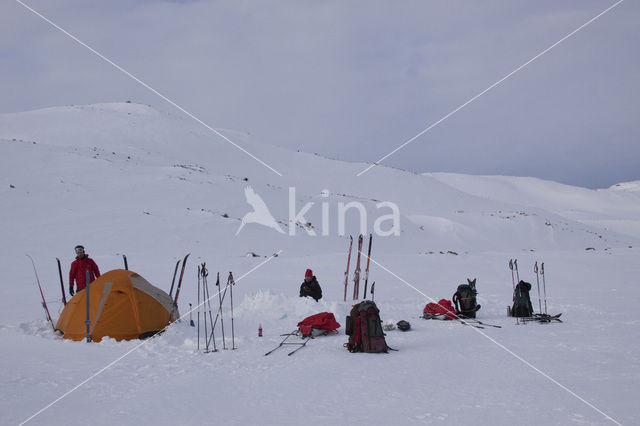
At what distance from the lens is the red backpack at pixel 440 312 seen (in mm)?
10938

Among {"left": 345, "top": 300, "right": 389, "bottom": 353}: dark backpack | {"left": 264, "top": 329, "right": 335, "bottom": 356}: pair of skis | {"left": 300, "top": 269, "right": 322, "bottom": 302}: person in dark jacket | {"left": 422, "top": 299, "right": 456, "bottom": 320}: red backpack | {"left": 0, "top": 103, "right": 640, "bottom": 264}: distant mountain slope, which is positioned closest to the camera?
{"left": 345, "top": 300, "right": 389, "bottom": 353}: dark backpack

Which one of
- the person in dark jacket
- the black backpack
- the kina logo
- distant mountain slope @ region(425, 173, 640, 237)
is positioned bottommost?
the black backpack

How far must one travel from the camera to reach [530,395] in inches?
222

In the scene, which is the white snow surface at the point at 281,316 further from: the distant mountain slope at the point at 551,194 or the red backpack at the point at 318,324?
the distant mountain slope at the point at 551,194

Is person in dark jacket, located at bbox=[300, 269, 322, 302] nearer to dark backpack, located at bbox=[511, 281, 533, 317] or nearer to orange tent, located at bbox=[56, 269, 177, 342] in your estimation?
orange tent, located at bbox=[56, 269, 177, 342]

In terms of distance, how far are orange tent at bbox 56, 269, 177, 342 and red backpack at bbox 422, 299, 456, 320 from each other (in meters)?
5.56

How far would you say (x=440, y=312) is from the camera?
437 inches

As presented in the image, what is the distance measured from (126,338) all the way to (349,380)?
4314 mm

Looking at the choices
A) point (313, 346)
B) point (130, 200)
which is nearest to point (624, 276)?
point (313, 346)

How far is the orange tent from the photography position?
28.4 feet

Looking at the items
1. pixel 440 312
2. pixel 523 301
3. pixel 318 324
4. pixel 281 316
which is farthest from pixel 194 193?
pixel 523 301

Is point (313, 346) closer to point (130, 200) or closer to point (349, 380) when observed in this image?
point (349, 380)

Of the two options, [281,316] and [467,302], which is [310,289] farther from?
[467,302]

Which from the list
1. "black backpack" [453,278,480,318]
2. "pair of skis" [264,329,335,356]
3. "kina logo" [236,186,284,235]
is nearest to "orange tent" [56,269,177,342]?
"pair of skis" [264,329,335,356]
